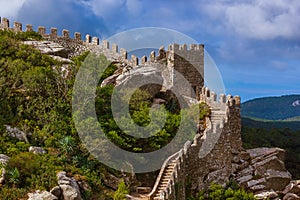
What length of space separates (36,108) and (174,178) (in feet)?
26.6

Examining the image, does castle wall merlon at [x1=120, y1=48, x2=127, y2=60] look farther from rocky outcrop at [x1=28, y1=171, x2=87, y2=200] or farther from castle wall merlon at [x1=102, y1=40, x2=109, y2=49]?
rocky outcrop at [x1=28, y1=171, x2=87, y2=200]

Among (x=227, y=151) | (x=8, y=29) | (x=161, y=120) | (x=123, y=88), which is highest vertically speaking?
(x=8, y=29)

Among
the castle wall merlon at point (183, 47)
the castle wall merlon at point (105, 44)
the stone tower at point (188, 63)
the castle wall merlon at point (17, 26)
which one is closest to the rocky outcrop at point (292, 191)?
the stone tower at point (188, 63)

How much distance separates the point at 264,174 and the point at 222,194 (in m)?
4.68

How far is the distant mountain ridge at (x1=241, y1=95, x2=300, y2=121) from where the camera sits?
10305cm

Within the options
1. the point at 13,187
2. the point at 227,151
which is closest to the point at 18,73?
the point at 13,187

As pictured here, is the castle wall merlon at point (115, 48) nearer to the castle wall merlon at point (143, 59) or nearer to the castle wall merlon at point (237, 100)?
the castle wall merlon at point (143, 59)

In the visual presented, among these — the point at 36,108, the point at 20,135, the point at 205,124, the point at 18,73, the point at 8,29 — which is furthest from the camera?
the point at 8,29

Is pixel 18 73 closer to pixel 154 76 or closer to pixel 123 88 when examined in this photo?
pixel 123 88

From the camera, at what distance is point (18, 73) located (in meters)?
28.3

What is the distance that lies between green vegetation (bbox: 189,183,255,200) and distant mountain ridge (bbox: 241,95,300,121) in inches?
2972

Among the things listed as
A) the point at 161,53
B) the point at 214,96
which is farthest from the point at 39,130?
the point at 161,53

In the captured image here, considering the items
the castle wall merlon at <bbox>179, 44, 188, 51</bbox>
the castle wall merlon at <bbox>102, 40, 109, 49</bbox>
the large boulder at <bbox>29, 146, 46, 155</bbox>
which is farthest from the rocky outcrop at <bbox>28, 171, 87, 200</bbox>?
the castle wall merlon at <bbox>102, 40, 109, 49</bbox>

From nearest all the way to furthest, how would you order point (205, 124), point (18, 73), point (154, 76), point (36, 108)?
point (36, 108)
point (18, 73)
point (205, 124)
point (154, 76)
